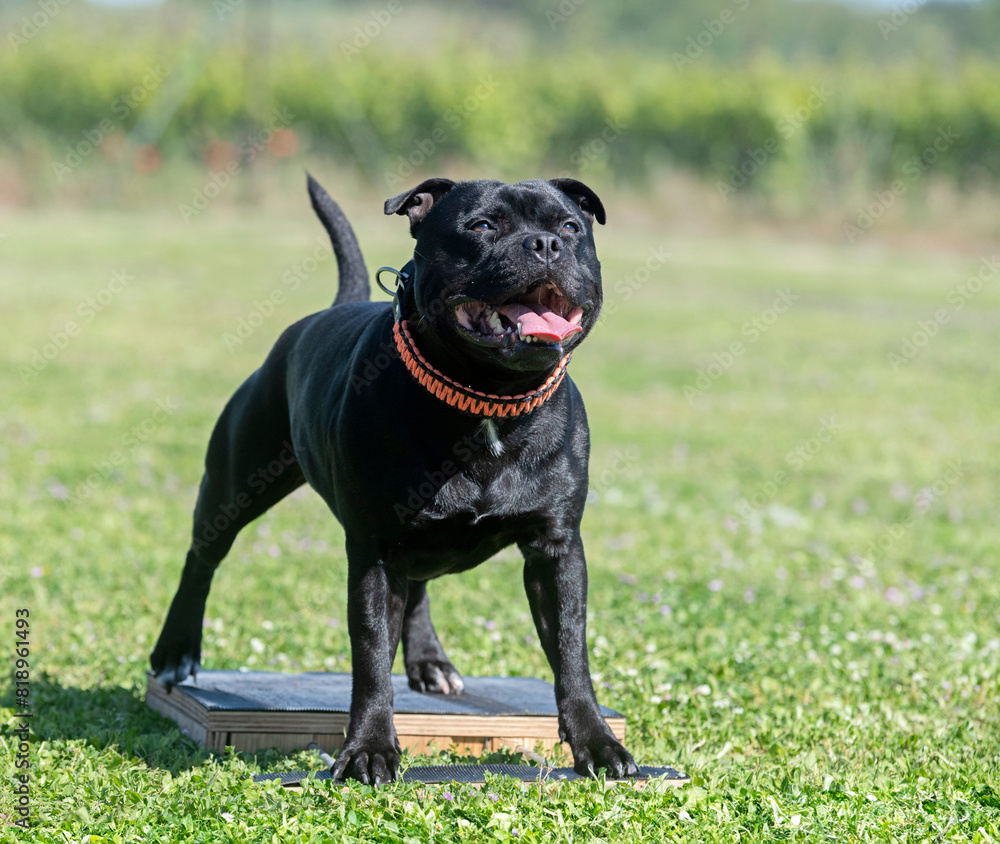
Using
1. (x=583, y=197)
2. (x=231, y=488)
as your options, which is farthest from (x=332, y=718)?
(x=583, y=197)

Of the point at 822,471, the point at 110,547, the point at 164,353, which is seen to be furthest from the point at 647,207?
the point at 110,547

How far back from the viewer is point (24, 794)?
3.62 meters

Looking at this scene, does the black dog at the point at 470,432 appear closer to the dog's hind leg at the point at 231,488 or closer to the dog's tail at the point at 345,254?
the dog's hind leg at the point at 231,488

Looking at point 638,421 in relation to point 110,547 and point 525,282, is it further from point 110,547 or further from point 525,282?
point 525,282

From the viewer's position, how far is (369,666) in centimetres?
359

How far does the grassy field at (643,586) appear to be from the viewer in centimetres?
341

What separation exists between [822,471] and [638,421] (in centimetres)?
227

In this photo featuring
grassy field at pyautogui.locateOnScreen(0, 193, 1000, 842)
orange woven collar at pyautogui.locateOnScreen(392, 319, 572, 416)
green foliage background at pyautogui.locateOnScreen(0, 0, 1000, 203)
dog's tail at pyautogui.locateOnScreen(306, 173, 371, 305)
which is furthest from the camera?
green foliage background at pyautogui.locateOnScreen(0, 0, 1000, 203)

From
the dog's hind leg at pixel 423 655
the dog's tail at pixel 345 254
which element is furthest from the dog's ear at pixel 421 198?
the dog's hind leg at pixel 423 655

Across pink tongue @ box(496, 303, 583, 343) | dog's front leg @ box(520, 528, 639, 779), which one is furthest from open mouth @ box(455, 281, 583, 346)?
dog's front leg @ box(520, 528, 639, 779)

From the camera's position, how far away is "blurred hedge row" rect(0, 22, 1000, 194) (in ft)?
111

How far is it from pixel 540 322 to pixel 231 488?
170cm

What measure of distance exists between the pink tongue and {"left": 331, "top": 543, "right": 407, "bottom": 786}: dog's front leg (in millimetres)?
800

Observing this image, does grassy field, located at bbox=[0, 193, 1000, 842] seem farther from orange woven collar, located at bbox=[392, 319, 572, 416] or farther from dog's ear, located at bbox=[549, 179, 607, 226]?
dog's ear, located at bbox=[549, 179, 607, 226]
